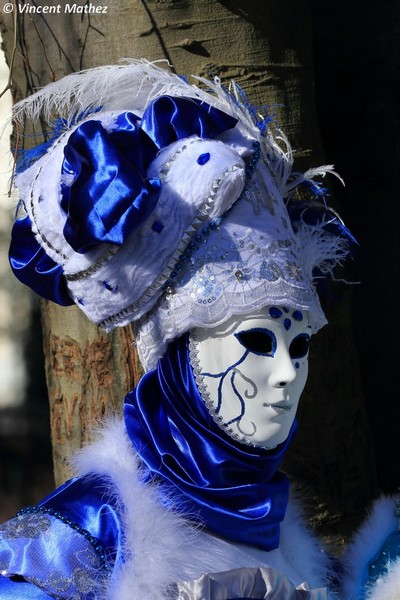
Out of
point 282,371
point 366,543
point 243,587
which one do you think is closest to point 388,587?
point 366,543

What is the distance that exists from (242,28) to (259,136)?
2.04 ft

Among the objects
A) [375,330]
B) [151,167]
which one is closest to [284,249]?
[151,167]

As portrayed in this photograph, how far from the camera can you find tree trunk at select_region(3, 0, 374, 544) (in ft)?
8.20

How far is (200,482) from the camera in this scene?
1.89m

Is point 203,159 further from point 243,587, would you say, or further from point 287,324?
point 243,587

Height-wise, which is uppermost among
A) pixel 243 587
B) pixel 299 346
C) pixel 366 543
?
pixel 299 346

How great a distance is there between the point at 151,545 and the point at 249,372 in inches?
14.7

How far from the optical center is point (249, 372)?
1876 millimetres

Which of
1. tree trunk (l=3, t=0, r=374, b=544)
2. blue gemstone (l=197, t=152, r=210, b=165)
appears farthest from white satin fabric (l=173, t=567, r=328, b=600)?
tree trunk (l=3, t=0, r=374, b=544)

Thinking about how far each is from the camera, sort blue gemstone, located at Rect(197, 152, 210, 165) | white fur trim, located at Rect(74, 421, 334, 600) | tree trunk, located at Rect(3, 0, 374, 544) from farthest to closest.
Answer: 1. tree trunk, located at Rect(3, 0, 374, 544)
2. blue gemstone, located at Rect(197, 152, 210, 165)
3. white fur trim, located at Rect(74, 421, 334, 600)

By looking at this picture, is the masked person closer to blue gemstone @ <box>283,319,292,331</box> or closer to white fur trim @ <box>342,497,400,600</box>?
blue gemstone @ <box>283,319,292,331</box>

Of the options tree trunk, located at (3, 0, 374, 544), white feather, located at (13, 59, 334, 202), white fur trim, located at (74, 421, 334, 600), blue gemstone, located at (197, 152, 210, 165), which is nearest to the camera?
white fur trim, located at (74, 421, 334, 600)

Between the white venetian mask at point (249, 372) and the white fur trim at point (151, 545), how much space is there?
201 millimetres

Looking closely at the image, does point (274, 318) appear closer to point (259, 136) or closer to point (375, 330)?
point (259, 136)
